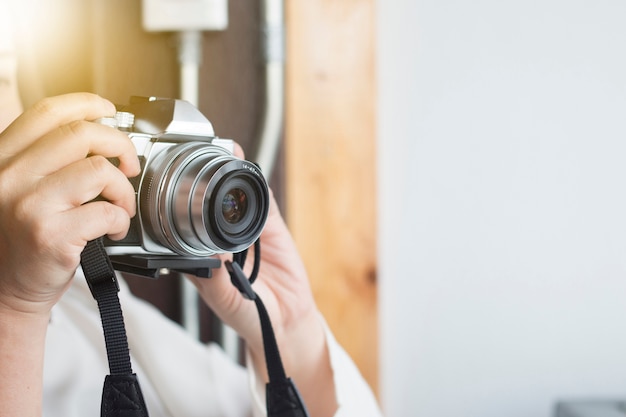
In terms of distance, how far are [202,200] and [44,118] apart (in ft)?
0.28

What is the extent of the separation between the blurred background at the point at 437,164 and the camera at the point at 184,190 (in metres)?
0.27

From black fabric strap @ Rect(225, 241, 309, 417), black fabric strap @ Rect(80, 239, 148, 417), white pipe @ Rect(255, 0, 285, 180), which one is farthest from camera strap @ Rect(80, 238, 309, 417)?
white pipe @ Rect(255, 0, 285, 180)

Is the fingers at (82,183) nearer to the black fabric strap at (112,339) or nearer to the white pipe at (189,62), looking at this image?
the black fabric strap at (112,339)

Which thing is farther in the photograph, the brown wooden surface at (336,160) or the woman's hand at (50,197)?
the brown wooden surface at (336,160)

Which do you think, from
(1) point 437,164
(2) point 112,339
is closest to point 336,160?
(1) point 437,164

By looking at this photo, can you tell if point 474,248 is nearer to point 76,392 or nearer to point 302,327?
point 302,327

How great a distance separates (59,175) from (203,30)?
1.19 feet

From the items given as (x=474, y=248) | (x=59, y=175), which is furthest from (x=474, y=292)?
(x=59, y=175)

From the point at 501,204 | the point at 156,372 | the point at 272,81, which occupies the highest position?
the point at 272,81

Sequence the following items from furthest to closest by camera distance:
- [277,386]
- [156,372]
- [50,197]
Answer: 1. [156,372]
2. [277,386]
3. [50,197]

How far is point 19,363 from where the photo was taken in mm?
349

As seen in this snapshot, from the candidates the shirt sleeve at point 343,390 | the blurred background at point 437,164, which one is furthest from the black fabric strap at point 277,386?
the blurred background at point 437,164

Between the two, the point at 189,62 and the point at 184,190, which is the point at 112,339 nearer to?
the point at 184,190

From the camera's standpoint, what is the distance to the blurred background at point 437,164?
57cm
